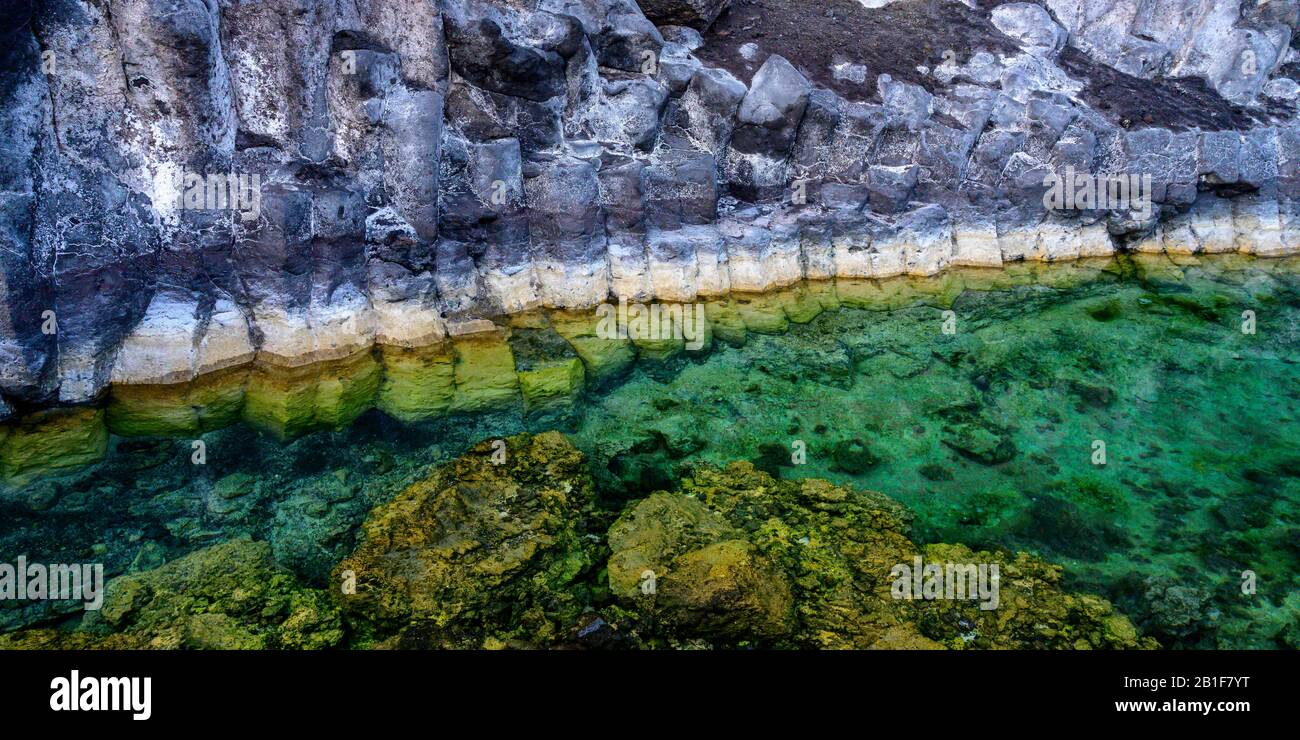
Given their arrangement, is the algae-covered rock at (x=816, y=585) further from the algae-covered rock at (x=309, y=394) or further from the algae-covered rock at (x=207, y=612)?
the algae-covered rock at (x=309, y=394)

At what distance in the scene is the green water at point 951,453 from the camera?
7121 millimetres

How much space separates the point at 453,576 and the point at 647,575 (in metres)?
1.43

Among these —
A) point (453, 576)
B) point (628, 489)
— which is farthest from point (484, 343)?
point (453, 576)

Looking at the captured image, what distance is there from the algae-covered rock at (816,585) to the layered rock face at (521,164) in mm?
2673

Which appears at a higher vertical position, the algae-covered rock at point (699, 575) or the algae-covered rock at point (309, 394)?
the algae-covered rock at point (309, 394)

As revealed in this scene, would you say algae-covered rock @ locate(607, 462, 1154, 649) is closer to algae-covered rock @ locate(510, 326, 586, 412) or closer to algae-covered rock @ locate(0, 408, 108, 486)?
algae-covered rock @ locate(510, 326, 586, 412)

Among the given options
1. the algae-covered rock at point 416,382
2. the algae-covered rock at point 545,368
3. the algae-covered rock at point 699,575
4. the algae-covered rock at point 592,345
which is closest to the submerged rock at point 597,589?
the algae-covered rock at point 699,575

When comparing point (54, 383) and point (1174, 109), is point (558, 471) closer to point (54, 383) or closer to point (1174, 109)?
point (54, 383)

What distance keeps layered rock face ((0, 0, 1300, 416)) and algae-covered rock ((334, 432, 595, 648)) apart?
1.52 metres

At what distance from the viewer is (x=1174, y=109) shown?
43.2 feet

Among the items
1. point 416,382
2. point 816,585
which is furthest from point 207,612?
point 816,585

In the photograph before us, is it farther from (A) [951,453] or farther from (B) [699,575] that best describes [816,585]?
(A) [951,453]

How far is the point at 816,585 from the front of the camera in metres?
6.80

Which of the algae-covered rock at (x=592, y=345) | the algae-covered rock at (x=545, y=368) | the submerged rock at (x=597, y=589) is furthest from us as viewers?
the algae-covered rock at (x=592, y=345)
